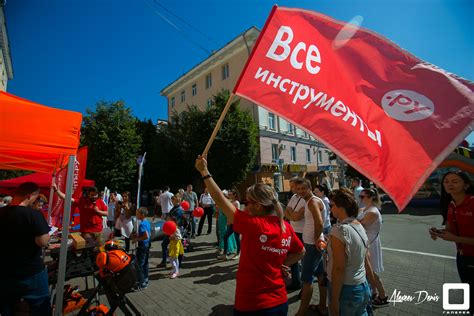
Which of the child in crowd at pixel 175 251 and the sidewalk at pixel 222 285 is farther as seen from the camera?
the child in crowd at pixel 175 251

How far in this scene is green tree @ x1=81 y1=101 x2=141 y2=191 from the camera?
22.0 m

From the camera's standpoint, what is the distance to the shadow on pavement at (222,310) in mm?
3927

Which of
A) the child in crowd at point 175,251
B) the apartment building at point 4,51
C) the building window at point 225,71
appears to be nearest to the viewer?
the child in crowd at point 175,251

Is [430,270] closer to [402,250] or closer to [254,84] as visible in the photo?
[402,250]

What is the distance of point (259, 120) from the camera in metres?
26.7

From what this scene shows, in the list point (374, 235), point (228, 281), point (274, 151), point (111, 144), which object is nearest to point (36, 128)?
point (228, 281)

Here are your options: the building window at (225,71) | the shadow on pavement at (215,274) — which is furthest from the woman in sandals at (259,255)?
the building window at (225,71)

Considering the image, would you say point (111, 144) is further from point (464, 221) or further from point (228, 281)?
point (464, 221)

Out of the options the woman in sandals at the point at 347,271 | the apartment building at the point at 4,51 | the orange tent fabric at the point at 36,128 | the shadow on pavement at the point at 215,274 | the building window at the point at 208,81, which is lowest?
the shadow on pavement at the point at 215,274

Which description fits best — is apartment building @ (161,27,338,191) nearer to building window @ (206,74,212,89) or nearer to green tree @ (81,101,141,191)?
building window @ (206,74,212,89)

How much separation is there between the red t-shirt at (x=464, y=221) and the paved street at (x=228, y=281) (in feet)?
5.43

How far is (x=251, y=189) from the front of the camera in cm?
213

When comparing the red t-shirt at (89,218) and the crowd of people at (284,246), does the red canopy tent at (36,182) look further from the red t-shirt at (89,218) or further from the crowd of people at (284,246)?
the crowd of people at (284,246)

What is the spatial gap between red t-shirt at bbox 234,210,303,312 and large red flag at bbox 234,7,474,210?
91 cm
